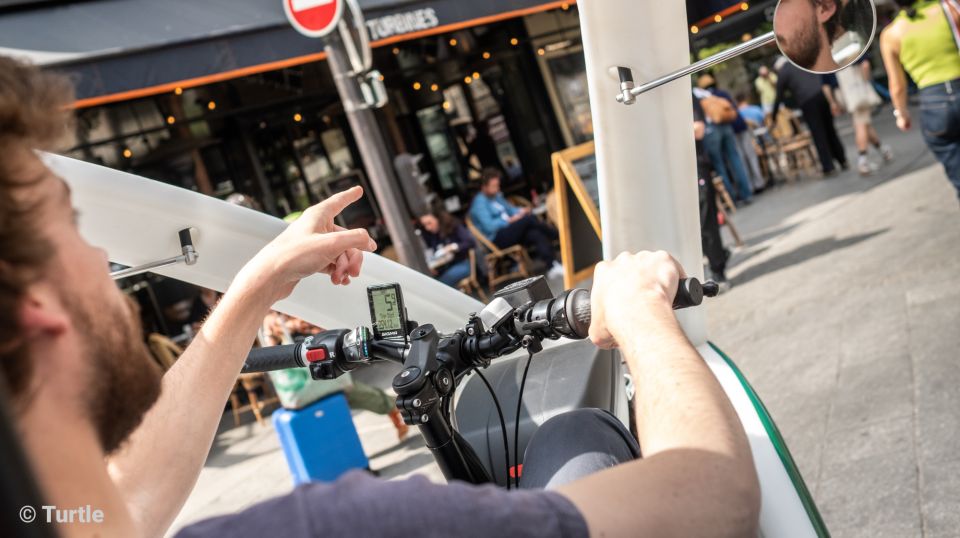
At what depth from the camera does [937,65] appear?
506 cm

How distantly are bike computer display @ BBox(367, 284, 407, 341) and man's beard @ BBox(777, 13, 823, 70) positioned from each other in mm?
872

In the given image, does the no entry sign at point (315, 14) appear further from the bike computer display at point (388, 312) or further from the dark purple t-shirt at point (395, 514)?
the dark purple t-shirt at point (395, 514)

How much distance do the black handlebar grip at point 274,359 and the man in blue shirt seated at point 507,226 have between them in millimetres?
7900

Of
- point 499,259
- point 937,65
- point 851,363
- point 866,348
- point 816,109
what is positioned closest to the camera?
point 851,363

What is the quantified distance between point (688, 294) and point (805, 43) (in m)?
0.62

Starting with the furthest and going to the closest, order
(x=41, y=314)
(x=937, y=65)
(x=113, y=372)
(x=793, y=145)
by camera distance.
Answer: (x=793, y=145), (x=937, y=65), (x=113, y=372), (x=41, y=314)

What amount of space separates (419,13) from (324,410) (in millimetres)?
4583

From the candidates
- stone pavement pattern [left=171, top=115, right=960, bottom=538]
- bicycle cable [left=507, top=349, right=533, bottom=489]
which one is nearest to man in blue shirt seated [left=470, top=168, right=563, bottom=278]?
stone pavement pattern [left=171, top=115, right=960, bottom=538]

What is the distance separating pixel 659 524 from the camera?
0.94 metres

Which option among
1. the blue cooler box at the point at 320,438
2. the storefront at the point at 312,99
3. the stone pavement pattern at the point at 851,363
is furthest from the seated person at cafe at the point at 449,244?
the blue cooler box at the point at 320,438

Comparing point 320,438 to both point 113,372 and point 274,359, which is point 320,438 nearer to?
point 274,359

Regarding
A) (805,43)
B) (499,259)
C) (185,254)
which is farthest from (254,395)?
(805,43)

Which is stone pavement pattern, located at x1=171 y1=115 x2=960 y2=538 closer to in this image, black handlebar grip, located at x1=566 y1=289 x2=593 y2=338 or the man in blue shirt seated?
black handlebar grip, located at x1=566 y1=289 x2=593 y2=338

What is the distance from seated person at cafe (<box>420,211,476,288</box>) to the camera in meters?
9.30
